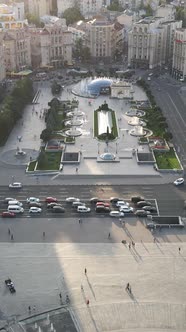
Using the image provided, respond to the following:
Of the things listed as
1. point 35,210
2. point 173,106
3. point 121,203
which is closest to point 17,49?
point 173,106

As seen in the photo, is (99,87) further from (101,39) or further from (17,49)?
(101,39)

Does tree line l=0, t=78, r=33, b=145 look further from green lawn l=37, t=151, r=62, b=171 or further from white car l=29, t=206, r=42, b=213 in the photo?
white car l=29, t=206, r=42, b=213

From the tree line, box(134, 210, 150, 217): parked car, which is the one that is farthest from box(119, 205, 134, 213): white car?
the tree line

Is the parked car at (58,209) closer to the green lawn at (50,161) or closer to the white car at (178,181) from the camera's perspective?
the green lawn at (50,161)

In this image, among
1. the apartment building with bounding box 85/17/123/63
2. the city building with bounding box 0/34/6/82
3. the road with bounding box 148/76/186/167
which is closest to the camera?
the road with bounding box 148/76/186/167

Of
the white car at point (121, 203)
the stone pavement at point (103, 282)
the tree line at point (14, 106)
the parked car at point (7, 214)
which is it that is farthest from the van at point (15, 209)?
the tree line at point (14, 106)

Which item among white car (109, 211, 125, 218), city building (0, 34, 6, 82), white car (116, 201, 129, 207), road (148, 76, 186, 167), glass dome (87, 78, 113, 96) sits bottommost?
white car (109, 211, 125, 218)

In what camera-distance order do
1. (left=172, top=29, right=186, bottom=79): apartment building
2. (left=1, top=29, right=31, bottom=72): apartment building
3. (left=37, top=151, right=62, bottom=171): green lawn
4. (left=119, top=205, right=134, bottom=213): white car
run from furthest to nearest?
1. (left=1, top=29, right=31, bottom=72): apartment building
2. (left=172, top=29, right=186, bottom=79): apartment building
3. (left=37, top=151, right=62, bottom=171): green lawn
4. (left=119, top=205, right=134, bottom=213): white car
